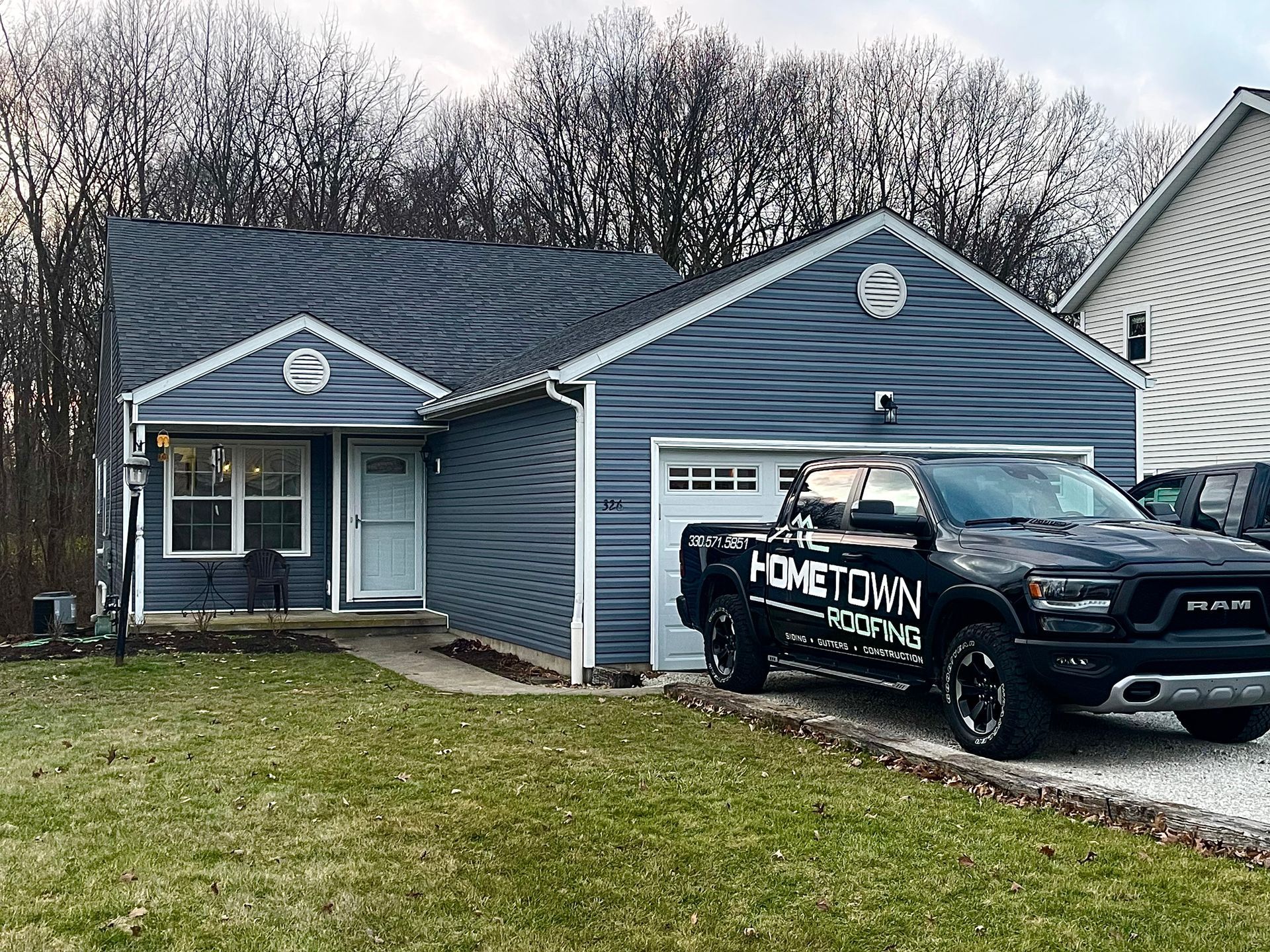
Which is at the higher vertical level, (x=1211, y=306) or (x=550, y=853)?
(x=1211, y=306)

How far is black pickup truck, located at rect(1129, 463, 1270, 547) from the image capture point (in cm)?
1123

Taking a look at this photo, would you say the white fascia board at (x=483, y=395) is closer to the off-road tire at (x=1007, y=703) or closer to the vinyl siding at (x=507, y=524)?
the vinyl siding at (x=507, y=524)

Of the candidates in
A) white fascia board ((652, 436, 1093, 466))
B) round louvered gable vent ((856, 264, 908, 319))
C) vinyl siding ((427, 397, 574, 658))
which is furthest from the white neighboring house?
vinyl siding ((427, 397, 574, 658))

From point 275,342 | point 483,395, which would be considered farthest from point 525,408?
point 275,342

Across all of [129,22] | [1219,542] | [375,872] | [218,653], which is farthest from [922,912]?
[129,22]

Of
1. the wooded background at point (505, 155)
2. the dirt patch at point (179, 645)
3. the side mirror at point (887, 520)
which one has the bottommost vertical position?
the dirt patch at point (179, 645)

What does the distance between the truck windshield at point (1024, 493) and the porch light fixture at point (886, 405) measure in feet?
13.8

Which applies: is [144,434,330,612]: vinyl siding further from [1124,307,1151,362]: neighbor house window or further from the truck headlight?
[1124,307,1151,362]: neighbor house window

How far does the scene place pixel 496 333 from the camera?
62.0 ft

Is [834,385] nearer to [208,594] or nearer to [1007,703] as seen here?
[1007,703]

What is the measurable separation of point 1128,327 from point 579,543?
1483 cm

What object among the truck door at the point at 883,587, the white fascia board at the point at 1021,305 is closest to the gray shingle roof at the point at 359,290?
the white fascia board at the point at 1021,305

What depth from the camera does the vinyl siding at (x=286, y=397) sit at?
50.9 feet

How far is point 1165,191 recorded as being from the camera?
71.2ft
